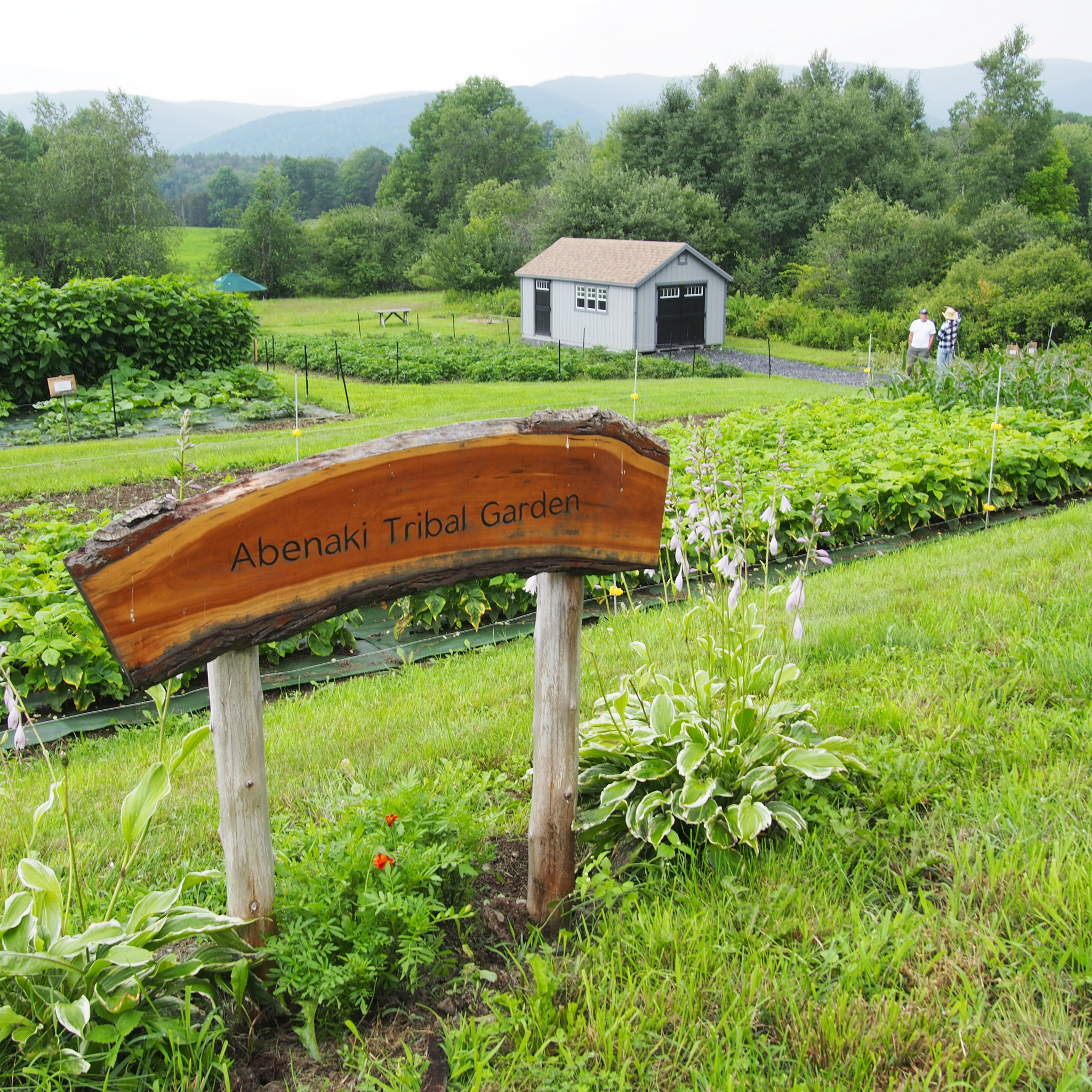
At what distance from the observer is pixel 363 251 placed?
183 ft

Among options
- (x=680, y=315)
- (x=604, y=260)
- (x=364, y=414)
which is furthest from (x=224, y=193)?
(x=364, y=414)

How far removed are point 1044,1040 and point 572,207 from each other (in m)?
37.5

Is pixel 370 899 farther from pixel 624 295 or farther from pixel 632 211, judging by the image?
pixel 632 211

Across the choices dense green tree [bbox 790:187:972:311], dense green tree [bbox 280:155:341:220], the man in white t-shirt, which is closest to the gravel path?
the man in white t-shirt

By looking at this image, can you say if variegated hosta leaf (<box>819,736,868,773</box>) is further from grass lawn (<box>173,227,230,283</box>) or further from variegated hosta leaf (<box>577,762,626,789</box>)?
grass lawn (<box>173,227,230,283</box>)

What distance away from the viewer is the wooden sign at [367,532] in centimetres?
199

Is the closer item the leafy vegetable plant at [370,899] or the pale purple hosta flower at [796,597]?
the leafy vegetable plant at [370,899]

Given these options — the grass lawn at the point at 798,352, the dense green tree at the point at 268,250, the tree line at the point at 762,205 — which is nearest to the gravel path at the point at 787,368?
the grass lawn at the point at 798,352

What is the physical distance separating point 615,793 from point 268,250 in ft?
179

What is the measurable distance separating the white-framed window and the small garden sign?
87.5 feet

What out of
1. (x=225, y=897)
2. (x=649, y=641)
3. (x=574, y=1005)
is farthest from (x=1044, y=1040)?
(x=649, y=641)

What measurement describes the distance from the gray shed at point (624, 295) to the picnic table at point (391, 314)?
6715mm

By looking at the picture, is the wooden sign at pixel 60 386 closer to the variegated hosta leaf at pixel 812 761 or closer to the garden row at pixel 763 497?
the garden row at pixel 763 497

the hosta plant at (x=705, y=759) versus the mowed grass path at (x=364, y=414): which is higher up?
the hosta plant at (x=705, y=759)
